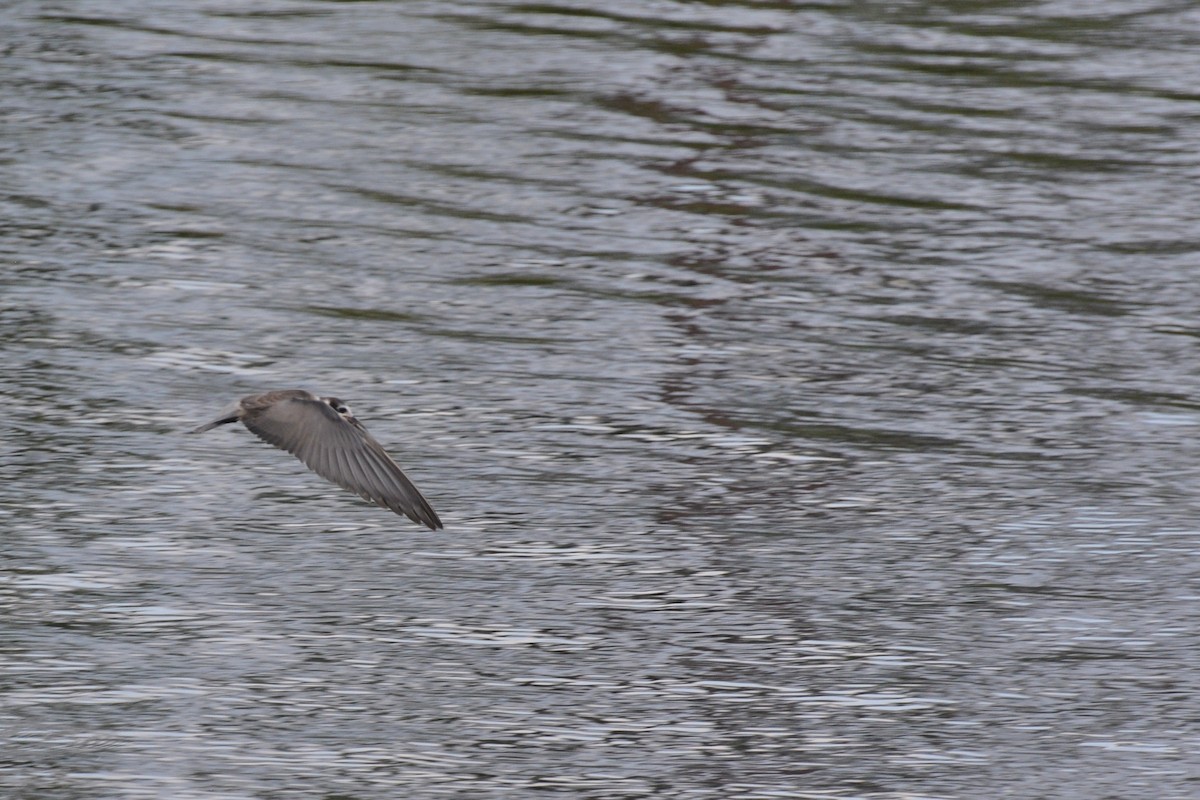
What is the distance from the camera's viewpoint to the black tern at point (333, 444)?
5344mm

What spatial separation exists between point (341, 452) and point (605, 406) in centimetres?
138

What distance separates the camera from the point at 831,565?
219 inches

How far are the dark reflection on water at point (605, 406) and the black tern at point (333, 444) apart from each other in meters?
0.23

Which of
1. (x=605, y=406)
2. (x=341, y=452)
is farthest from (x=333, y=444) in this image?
(x=605, y=406)

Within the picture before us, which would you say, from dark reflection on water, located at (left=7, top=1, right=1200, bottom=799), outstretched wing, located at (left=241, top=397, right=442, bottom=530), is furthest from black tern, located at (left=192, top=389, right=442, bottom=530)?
dark reflection on water, located at (left=7, top=1, right=1200, bottom=799)

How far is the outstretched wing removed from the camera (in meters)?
5.34

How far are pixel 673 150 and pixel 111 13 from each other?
3.54 metres

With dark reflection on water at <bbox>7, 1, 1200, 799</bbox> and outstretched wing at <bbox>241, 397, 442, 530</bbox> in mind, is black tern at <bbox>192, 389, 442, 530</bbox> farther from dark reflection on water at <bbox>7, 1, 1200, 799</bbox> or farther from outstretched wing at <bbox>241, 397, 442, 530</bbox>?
dark reflection on water at <bbox>7, 1, 1200, 799</bbox>

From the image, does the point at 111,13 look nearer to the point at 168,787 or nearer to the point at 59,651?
the point at 59,651

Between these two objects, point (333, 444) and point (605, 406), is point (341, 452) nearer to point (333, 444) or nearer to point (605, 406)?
point (333, 444)

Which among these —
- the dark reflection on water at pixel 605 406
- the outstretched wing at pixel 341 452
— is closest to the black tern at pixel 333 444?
the outstretched wing at pixel 341 452

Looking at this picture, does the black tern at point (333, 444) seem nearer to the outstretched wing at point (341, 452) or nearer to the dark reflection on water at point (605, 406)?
the outstretched wing at point (341, 452)

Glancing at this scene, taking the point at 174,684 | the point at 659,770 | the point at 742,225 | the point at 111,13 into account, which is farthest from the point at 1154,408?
the point at 111,13

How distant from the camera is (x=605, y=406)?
6598 millimetres
